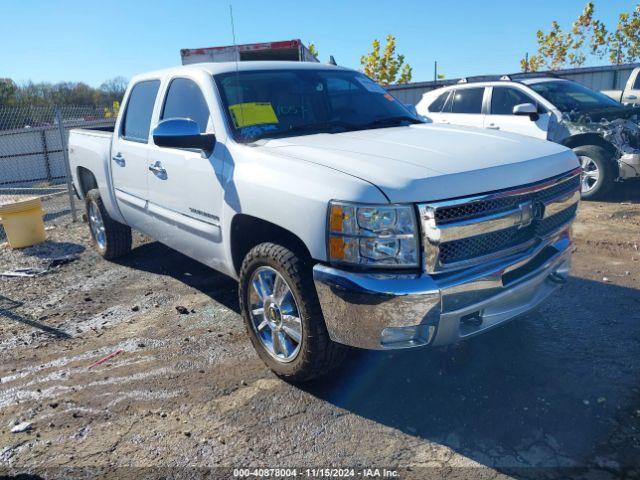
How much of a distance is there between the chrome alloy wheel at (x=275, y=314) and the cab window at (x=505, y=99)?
6547 millimetres

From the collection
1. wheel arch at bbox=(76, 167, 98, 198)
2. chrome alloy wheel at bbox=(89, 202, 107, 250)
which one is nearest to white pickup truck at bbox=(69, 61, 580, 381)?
chrome alloy wheel at bbox=(89, 202, 107, 250)

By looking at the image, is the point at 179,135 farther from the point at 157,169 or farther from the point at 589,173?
the point at 589,173

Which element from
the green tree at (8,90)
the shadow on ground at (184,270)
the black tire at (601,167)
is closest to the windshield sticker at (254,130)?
the shadow on ground at (184,270)

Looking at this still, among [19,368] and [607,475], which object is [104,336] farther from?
[607,475]

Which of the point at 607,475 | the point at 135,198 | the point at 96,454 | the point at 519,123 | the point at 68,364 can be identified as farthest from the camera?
the point at 519,123

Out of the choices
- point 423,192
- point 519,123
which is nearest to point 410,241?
point 423,192

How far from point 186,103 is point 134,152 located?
880 mm

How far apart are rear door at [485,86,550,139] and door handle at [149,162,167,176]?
19.1 feet

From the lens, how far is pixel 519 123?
804cm

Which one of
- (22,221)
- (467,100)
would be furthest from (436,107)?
(22,221)

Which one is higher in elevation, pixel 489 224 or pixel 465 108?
pixel 465 108

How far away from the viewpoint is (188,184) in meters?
3.68

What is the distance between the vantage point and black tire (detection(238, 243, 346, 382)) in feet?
9.06

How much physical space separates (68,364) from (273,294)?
1.73 metres
